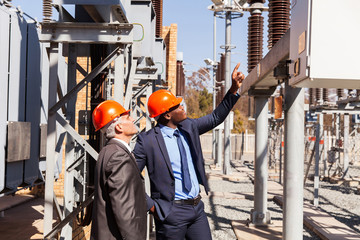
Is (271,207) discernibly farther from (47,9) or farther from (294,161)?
(47,9)

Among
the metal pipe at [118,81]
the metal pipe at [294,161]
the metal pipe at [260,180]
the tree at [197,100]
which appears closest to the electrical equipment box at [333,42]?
the metal pipe at [118,81]

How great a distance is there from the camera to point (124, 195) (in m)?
3.36

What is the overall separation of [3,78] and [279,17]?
4309 mm

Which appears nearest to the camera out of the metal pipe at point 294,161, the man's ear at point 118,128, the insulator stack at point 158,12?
the man's ear at point 118,128

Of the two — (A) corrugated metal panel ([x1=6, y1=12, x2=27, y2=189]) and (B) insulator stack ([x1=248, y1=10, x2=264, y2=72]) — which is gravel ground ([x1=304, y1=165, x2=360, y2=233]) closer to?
(B) insulator stack ([x1=248, y1=10, x2=264, y2=72])

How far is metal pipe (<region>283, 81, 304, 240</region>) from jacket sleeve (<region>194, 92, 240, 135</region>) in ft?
6.85

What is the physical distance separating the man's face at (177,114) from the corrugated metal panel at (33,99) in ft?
8.82

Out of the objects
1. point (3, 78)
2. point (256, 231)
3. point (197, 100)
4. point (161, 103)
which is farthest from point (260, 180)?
point (197, 100)

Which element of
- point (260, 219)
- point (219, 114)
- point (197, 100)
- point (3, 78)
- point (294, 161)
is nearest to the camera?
point (219, 114)

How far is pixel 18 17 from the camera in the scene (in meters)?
6.04

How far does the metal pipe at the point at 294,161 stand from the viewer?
6641 millimetres

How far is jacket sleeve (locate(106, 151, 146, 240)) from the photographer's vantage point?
10.9 ft

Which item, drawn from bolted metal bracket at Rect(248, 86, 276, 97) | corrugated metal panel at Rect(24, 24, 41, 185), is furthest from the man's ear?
bolted metal bracket at Rect(248, 86, 276, 97)

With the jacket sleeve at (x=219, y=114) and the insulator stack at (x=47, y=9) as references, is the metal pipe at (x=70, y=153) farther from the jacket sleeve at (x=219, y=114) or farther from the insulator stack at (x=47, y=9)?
the insulator stack at (x=47, y=9)
